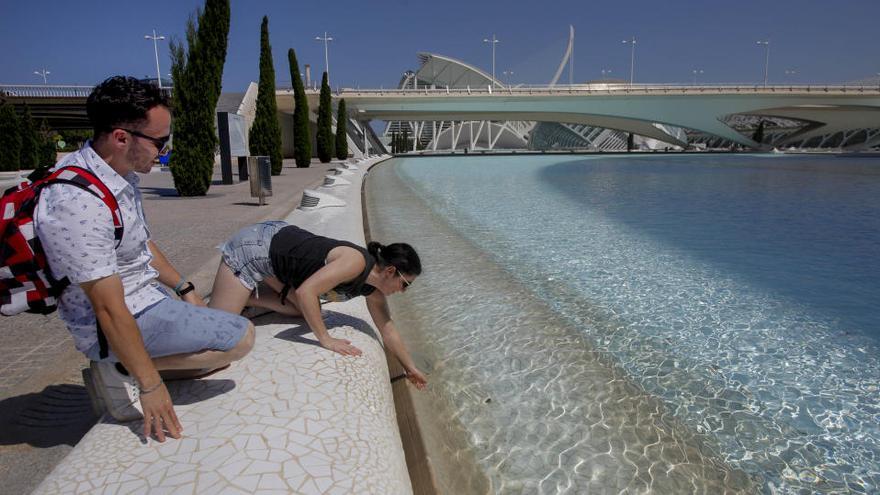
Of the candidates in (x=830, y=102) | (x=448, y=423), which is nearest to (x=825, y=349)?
(x=448, y=423)

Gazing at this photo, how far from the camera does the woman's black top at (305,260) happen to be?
8.52 ft

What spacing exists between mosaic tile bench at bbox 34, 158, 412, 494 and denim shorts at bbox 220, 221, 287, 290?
390 mm

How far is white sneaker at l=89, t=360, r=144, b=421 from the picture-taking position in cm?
190

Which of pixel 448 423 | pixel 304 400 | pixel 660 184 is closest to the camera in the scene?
pixel 304 400

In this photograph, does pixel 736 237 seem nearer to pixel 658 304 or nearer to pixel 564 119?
pixel 658 304

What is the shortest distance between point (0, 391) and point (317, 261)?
159cm

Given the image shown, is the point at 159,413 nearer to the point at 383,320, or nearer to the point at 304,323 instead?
the point at 383,320

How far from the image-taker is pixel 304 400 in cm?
216

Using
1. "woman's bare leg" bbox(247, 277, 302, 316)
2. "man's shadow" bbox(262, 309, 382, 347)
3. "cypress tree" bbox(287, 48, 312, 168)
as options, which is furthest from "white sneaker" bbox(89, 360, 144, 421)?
"cypress tree" bbox(287, 48, 312, 168)

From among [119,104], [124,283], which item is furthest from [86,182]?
[124,283]

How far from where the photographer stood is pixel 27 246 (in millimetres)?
1566

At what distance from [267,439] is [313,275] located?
829mm

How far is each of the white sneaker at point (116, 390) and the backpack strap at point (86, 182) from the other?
574 mm

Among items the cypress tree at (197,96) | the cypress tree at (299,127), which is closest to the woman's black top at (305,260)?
the cypress tree at (197,96)
